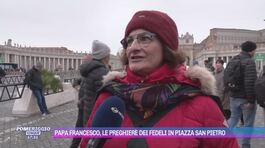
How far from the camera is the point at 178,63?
1.88 m

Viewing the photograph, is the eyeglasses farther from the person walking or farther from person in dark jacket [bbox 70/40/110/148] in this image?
the person walking

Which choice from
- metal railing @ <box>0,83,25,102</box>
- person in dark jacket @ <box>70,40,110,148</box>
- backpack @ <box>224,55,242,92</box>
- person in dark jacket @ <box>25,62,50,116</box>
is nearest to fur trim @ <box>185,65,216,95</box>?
person in dark jacket @ <box>70,40,110,148</box>

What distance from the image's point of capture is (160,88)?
1704 mm

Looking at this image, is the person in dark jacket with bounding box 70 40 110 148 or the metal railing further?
the metal railing

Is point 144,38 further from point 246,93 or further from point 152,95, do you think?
point 246,93

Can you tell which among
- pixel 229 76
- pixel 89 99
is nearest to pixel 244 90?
pixel 229 76

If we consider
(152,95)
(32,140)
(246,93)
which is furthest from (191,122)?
(32,140)

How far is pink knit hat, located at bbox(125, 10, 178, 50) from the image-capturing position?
1.79m

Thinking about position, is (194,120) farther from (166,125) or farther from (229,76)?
(229,76)

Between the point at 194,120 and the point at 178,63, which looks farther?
the point at 178,63

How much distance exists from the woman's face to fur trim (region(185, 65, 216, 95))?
0.18 meters

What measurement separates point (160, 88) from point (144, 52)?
0.22 metres

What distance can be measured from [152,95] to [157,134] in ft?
0.59

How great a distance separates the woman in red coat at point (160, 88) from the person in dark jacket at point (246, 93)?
361 centimetres
